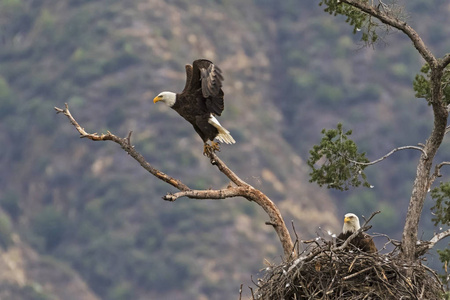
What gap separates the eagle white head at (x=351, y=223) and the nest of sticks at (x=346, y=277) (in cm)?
148

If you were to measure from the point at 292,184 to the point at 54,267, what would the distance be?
18916mm

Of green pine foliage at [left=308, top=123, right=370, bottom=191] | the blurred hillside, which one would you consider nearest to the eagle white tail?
green pine foliage at [left=308, top=123, right=370, bottom=191]

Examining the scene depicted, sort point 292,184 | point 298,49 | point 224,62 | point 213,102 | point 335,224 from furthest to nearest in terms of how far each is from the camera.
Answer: point 298,49 → point 224,62 → point 292,184 → point 335,224 → point 213,102

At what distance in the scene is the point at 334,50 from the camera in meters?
100

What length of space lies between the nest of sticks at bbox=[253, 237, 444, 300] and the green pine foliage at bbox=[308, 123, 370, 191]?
157 centimetres

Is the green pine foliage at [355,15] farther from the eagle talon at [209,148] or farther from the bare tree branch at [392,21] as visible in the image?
the eagle talon at [209,148]

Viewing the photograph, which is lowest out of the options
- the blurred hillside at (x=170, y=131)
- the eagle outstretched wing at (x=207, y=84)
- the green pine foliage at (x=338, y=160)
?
the green pine foliage at (x=338, y=160)

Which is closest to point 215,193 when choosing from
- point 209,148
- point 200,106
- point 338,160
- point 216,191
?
point 216,191

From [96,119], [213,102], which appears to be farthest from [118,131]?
[213,102]

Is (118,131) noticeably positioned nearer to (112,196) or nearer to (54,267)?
(112,196)

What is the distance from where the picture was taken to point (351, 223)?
13297mm

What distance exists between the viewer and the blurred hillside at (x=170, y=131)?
251ft

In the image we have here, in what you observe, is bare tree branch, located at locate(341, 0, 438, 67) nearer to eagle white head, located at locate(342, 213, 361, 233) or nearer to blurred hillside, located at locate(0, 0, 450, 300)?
eagle white head, located at locate(342, 213, 361, 233)

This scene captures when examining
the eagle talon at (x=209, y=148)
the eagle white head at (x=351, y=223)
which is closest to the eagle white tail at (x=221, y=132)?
the eagle talon at (x=209, y=148)
